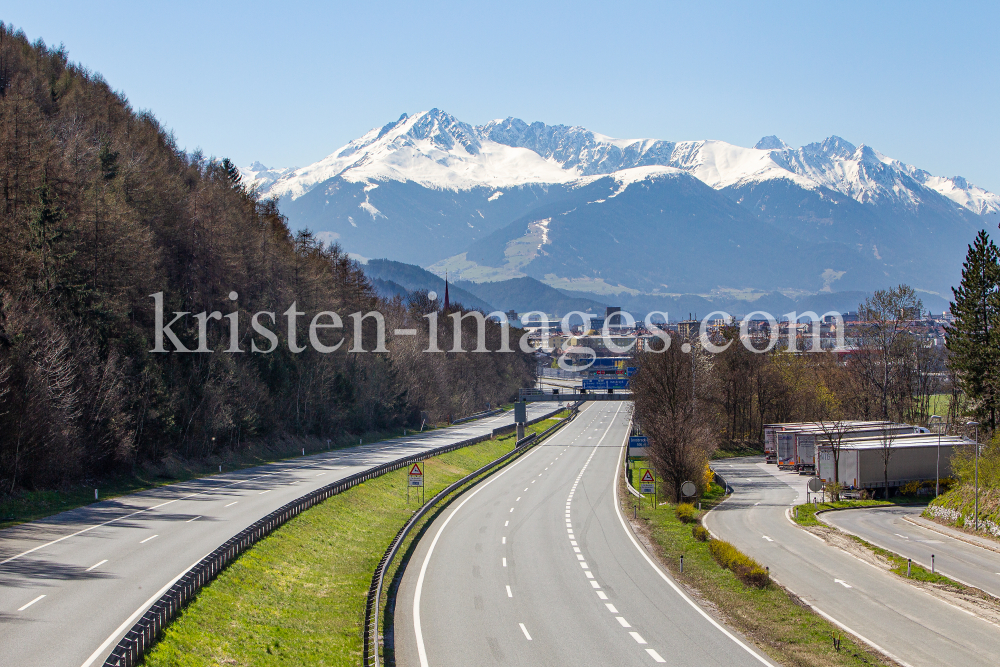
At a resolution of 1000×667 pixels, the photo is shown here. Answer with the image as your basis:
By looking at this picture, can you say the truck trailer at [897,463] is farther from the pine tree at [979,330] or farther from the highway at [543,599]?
the highway at [543,599]

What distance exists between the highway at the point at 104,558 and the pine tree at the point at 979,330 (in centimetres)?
4562

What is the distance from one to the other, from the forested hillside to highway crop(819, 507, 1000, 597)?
3889cm

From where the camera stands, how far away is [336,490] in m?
44.4

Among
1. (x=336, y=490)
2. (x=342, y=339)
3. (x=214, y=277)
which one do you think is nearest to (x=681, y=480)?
(x=336, y=490)

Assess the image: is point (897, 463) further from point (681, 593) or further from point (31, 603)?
point (31, 603)

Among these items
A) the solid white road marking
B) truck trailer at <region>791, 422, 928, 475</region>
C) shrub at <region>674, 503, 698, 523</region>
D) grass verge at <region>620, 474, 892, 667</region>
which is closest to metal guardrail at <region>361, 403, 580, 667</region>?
the solid white road marking

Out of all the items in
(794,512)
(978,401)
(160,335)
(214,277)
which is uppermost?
(214,277)

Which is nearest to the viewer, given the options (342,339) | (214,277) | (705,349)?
(214,277)

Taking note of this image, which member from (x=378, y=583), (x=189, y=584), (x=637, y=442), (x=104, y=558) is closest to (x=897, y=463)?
(x=637, y=442)

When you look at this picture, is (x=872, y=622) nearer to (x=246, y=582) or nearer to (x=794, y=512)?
(x=246, y=582)

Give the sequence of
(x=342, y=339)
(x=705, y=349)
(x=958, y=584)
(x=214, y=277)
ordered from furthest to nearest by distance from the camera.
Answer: (x=705, y=349) → (x=342, y=339) → (x=214, y=277) → (x=958, y=584)

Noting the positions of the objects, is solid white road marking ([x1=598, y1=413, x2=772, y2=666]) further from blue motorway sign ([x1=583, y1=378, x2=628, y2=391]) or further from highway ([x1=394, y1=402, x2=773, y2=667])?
blue motorway sign ([x1=583, y1=378, x2=628, y2=391])

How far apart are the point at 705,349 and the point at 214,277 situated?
56.1 m

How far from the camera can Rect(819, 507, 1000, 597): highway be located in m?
33.4
